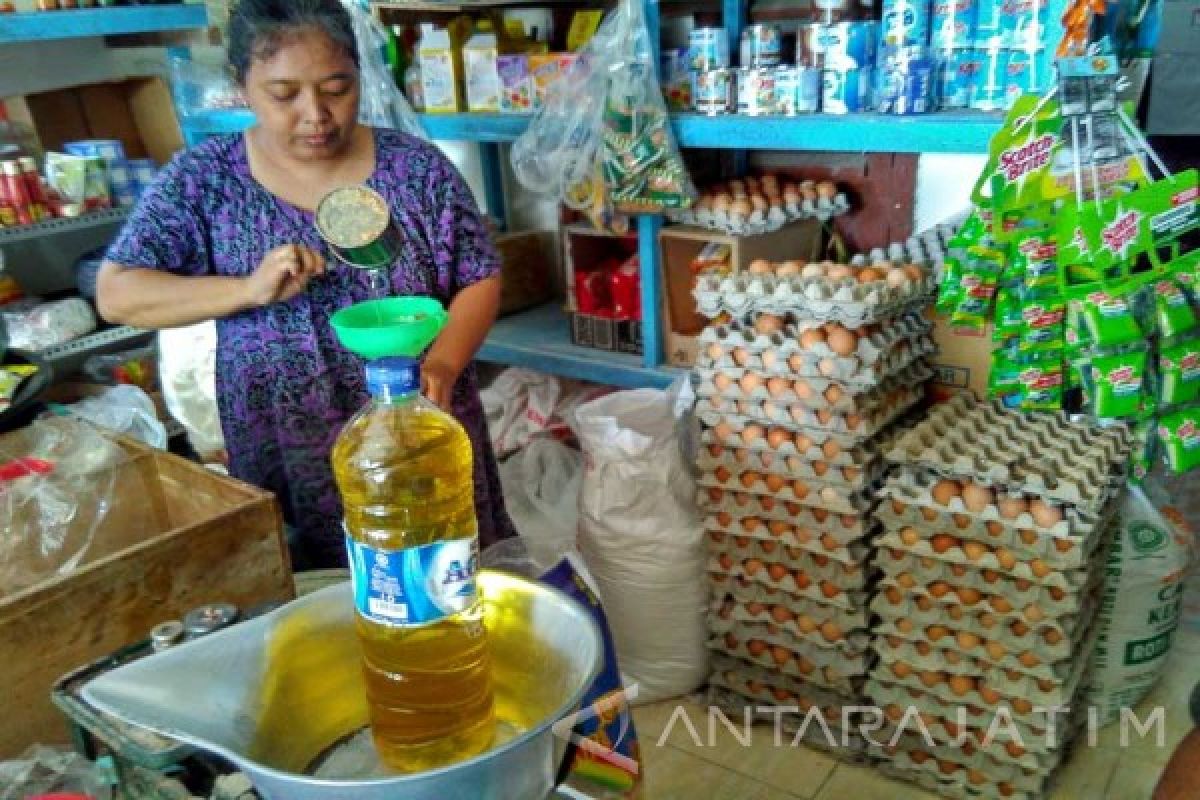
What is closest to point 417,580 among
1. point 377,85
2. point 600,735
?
point 600,735

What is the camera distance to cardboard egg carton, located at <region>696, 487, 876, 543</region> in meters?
1.85

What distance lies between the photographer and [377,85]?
2498 millimetres

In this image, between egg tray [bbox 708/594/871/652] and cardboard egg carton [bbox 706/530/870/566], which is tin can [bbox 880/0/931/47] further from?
egg tray [bbox 708/594/871/652]

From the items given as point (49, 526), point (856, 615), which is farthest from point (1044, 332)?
point (49, 526)

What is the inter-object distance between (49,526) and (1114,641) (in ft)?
6.30

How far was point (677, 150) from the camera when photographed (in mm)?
2121

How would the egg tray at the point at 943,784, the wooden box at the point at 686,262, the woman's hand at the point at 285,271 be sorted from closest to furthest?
the woman's hand at the point at 285,271, the egg tray at the point at 943,784, the wooden box at the point at 686,262

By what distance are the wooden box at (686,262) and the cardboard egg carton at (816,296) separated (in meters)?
0.36

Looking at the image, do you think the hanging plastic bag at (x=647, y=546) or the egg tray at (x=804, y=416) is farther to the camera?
the hanging plastic bag at (x=647, y=546)

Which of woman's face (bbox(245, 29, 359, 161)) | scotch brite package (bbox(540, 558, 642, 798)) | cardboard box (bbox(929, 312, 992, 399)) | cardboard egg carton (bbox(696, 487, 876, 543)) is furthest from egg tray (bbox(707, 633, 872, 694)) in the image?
woman's face (bbox(245, 29, 359, 161))

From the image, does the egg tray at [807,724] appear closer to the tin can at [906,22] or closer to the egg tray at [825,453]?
the egg tray at [825,453]

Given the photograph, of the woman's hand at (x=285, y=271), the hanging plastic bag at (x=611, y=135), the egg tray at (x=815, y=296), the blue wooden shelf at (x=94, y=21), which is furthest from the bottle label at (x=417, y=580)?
the blue wooden shelf at (x=94, y=21)

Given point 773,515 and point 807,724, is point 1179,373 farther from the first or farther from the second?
point 807,724

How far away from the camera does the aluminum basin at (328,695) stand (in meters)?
0.60
